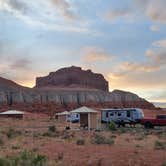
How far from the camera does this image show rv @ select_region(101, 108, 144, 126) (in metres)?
56.2

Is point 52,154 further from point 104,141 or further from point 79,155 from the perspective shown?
point 104,141

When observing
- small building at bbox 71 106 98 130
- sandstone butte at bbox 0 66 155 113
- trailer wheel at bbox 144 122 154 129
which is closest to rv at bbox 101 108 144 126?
trailer wheel at bbox 144 122 154 129

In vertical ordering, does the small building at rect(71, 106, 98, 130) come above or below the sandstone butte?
below

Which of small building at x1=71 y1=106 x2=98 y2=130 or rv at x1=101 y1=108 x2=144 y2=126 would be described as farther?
rv at x1=101 y1=108 x2=144 y2=126

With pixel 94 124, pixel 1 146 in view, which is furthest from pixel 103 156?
pixel 94 124

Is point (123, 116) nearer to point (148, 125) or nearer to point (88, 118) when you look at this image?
point (148, 125)

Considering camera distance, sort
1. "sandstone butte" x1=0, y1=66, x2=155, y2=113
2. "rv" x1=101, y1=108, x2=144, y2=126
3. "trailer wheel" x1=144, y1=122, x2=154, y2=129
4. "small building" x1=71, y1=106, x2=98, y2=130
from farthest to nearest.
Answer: "sandstone butte" x1=0, y1=66, x2=155, y2=113 < "rv" x1=101, y1=108, x2=144, y2=126 < "trailer wheel" x1=144, y1=122, x2=154, y2=129 < "small building" x1=71, y1=106, x2=98, y2=130

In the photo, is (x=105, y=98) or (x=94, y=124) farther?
(x=105, y=98)

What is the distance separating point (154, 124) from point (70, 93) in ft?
350

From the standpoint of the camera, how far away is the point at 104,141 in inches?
1165

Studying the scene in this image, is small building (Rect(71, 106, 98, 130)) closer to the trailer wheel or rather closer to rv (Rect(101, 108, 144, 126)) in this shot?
rv (Rect(101, 108, 144, 126))

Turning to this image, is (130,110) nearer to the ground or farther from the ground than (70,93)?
nearer to the ground

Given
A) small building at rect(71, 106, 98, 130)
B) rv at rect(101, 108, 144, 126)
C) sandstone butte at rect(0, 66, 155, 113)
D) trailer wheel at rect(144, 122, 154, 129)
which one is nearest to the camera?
small building at rect(71, 106, 98, 130)

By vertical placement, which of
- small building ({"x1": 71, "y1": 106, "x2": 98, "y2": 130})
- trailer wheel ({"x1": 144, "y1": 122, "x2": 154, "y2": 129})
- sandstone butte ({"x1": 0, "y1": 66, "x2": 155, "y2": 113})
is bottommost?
trailer wheel ({"x1": 144, "y1": 122, "x2": 154, "y2": 129})
